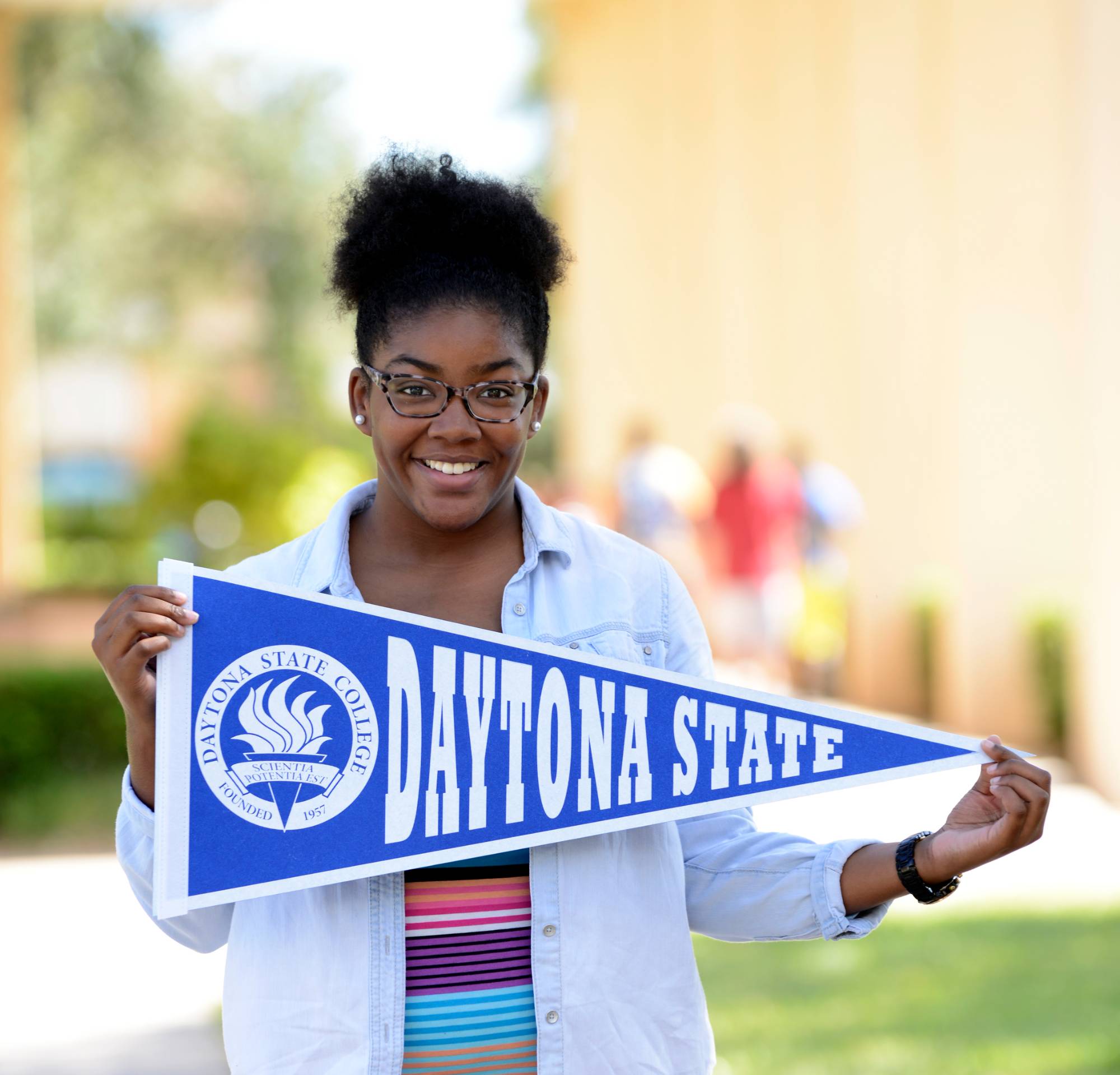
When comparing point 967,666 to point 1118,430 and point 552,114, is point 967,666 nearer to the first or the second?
Result: point 1118,430

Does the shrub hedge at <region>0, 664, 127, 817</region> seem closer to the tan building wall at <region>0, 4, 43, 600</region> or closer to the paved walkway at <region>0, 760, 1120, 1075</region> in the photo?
the paved walkway at <region>0, 760, 1120, 1075</region>

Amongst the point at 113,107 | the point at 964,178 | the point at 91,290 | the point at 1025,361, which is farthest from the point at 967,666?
the point at 91,290

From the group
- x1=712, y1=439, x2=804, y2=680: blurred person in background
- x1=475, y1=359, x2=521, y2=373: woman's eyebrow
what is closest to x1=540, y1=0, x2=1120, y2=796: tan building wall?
x1=712, y1=439, x2=804, y2=680: blurred person in background

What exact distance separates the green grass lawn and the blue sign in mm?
2637

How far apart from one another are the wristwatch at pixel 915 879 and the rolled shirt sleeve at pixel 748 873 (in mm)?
64

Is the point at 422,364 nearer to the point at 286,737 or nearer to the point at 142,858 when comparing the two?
the point at 286,737

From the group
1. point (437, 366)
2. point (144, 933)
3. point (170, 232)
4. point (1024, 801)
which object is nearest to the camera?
point (1024, 801)

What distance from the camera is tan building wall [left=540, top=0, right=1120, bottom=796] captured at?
8875 mm

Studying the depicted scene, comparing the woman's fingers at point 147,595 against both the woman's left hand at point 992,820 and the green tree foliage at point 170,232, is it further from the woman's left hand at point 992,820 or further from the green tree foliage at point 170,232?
the green tree foliage at point 170,232

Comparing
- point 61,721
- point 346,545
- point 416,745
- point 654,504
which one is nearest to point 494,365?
point 346,545

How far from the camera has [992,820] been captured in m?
2.09

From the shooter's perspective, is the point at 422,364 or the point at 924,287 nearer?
the point at 422,364

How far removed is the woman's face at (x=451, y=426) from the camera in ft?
7.00

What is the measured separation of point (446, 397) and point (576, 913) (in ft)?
2.42
